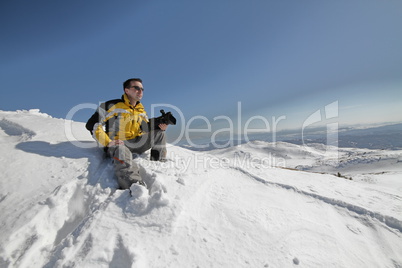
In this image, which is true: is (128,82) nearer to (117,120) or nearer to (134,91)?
(134,91)

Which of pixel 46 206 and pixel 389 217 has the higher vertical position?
pixel 46 206

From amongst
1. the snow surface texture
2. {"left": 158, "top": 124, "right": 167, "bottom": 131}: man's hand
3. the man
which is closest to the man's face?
the man

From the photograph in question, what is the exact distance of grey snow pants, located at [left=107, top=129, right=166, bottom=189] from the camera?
2920 mm

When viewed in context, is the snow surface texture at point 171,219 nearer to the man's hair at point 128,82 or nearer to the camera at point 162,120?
the camera at point 162,120

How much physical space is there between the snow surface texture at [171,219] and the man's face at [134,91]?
1.65m

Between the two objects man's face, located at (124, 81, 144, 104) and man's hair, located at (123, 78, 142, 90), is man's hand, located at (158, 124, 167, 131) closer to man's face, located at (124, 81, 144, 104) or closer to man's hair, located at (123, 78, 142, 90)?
man's face, located at (124, 81, 144, 104)

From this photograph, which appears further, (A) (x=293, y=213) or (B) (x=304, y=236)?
(A) (x=293, y=213)

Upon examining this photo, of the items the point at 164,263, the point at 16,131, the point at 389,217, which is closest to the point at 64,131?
the point at 16,131

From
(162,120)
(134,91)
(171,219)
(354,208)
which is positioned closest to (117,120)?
(134,91)

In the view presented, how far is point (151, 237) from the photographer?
6.35 feet

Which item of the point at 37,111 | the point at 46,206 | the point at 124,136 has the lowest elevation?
the point at 46,206

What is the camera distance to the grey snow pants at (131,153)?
292cm

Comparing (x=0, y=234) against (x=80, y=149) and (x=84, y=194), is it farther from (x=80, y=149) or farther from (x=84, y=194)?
(x=80, y=149)

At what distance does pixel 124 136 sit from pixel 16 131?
2.92m
